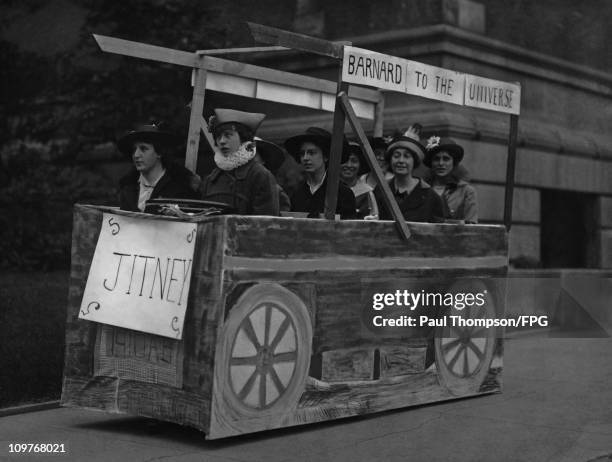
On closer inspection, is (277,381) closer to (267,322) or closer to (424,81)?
(267,322)

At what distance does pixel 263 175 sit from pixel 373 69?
1029 mm

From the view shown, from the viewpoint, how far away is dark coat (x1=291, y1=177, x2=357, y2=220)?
24.7ft

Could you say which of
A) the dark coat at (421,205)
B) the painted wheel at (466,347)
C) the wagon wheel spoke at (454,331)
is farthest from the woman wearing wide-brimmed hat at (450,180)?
the wagon wheel spoke at (454,331)

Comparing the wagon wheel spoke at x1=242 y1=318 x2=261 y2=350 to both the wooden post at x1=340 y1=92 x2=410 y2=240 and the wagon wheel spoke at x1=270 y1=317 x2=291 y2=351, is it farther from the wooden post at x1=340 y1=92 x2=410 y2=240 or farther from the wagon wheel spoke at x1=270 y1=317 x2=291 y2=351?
the wooden post at x1=340 y1=92 x2=410 y2=240

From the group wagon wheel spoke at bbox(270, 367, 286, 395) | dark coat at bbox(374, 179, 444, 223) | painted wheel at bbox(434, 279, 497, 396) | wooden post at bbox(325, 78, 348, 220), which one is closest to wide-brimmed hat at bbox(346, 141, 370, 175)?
dark coat at bbox(374, 179, 444, 223)

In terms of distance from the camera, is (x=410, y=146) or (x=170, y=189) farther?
(x=410, y=146)

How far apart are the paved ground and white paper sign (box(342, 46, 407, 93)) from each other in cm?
224

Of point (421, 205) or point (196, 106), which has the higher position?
point (196, 106)

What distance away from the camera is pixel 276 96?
8750 millimetres

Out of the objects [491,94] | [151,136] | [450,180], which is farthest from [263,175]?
[450,180]

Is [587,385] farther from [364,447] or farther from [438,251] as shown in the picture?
[364,447]

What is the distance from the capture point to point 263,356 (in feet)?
21.4

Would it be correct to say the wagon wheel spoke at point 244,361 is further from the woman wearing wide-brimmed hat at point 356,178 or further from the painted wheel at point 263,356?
the woman wearing wide-brimmed hat at point 356,178

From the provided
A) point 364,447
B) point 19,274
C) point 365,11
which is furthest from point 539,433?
point 19,274
